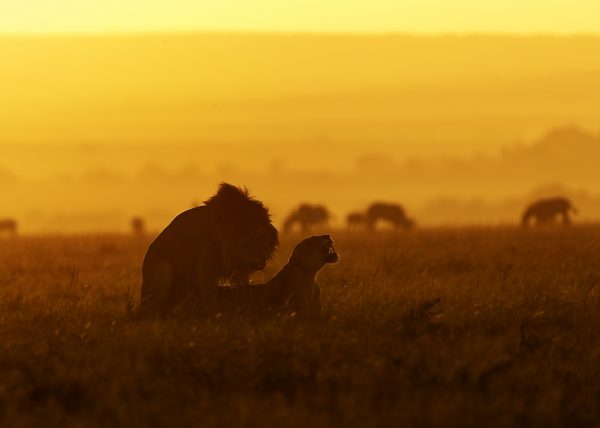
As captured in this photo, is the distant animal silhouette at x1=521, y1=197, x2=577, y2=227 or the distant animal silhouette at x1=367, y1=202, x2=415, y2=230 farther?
the distant animal silhouette at x1=367, y1=202, x2=415, y2=230

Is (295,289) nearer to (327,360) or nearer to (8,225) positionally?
(327,360)

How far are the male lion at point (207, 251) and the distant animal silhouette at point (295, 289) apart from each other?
15 cm

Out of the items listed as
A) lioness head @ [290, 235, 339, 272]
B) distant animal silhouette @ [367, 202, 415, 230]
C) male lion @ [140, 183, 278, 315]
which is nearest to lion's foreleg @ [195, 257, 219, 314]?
male lion @ [140, 183, 278, 315]

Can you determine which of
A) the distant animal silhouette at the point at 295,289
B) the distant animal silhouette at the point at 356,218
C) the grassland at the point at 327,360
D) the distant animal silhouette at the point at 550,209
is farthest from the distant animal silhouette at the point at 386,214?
the distant animal silhouette at the point at 295,289

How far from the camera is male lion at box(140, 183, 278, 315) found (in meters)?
11.2

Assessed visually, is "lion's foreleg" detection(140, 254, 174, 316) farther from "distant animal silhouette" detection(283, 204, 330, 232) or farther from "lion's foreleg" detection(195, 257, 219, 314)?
"distant animal silhouette" detection(283, 204, 330, 232)

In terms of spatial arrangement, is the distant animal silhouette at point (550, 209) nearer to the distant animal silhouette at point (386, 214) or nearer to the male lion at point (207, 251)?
the distant animal silhouette at point (386, 214)

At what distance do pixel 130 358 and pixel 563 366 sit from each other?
2.94 meters

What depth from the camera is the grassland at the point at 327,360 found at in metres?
7.32

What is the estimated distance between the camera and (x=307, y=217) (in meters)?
44.7

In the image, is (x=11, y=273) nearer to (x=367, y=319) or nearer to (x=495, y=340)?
(x=367, y=319)

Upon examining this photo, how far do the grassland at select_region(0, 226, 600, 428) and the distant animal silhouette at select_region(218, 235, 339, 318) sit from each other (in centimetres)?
41

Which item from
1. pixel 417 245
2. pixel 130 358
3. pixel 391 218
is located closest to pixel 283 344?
pixel 130 358

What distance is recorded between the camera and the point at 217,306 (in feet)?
37.3
